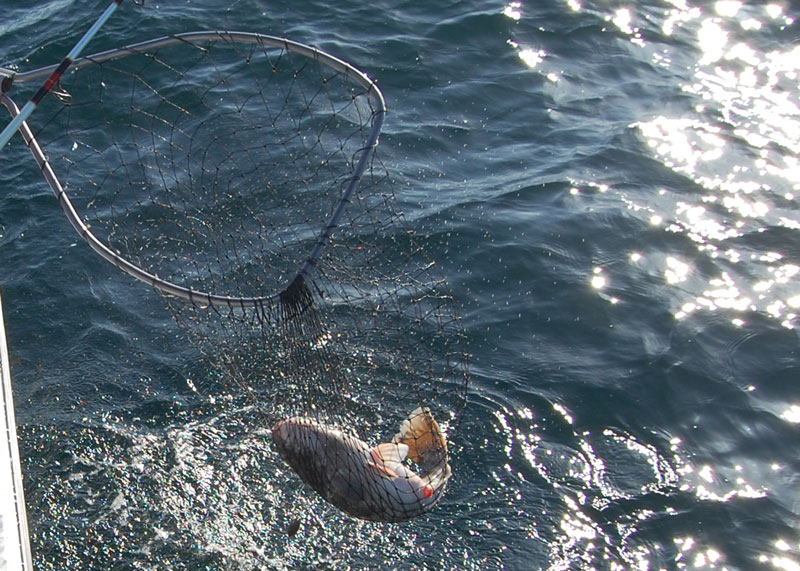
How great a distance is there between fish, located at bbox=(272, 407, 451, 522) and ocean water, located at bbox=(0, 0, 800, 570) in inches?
27.5

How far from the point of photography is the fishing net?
5590 mm

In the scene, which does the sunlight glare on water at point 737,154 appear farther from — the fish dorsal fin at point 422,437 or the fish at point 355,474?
the fish at point 355,474

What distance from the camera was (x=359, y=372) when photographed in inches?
287

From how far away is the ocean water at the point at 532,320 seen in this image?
6.23 m

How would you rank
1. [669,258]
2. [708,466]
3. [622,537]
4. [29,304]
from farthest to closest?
[669,258], [29,304], [708,466], [622,537]

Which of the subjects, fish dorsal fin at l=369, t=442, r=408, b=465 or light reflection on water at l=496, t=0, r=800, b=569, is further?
light reflection on water at l=496, t=0, r=800, b=569

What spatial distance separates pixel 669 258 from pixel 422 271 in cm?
236

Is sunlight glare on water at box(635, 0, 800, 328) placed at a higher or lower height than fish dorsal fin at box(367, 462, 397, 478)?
higher

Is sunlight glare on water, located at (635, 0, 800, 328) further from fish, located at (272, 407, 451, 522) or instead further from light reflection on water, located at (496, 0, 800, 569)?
fish, located at (272, 407, 451, 522)

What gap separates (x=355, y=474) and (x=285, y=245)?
3168 millimetres

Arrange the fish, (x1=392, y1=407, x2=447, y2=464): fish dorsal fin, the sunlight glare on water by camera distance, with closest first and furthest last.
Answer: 1. the fish
2. (x1=392, y1=407, x2=447, y2=464): fish dorsal fin
3. the sunlight glare on water

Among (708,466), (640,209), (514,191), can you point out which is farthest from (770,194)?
(708,466)

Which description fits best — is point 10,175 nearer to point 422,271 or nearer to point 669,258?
point 422,271

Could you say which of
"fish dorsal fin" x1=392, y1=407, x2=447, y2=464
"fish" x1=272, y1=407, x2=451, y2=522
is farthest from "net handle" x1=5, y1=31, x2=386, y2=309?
"fish dorsal fin" x1=392, y1=407, x2=447, y2=464
